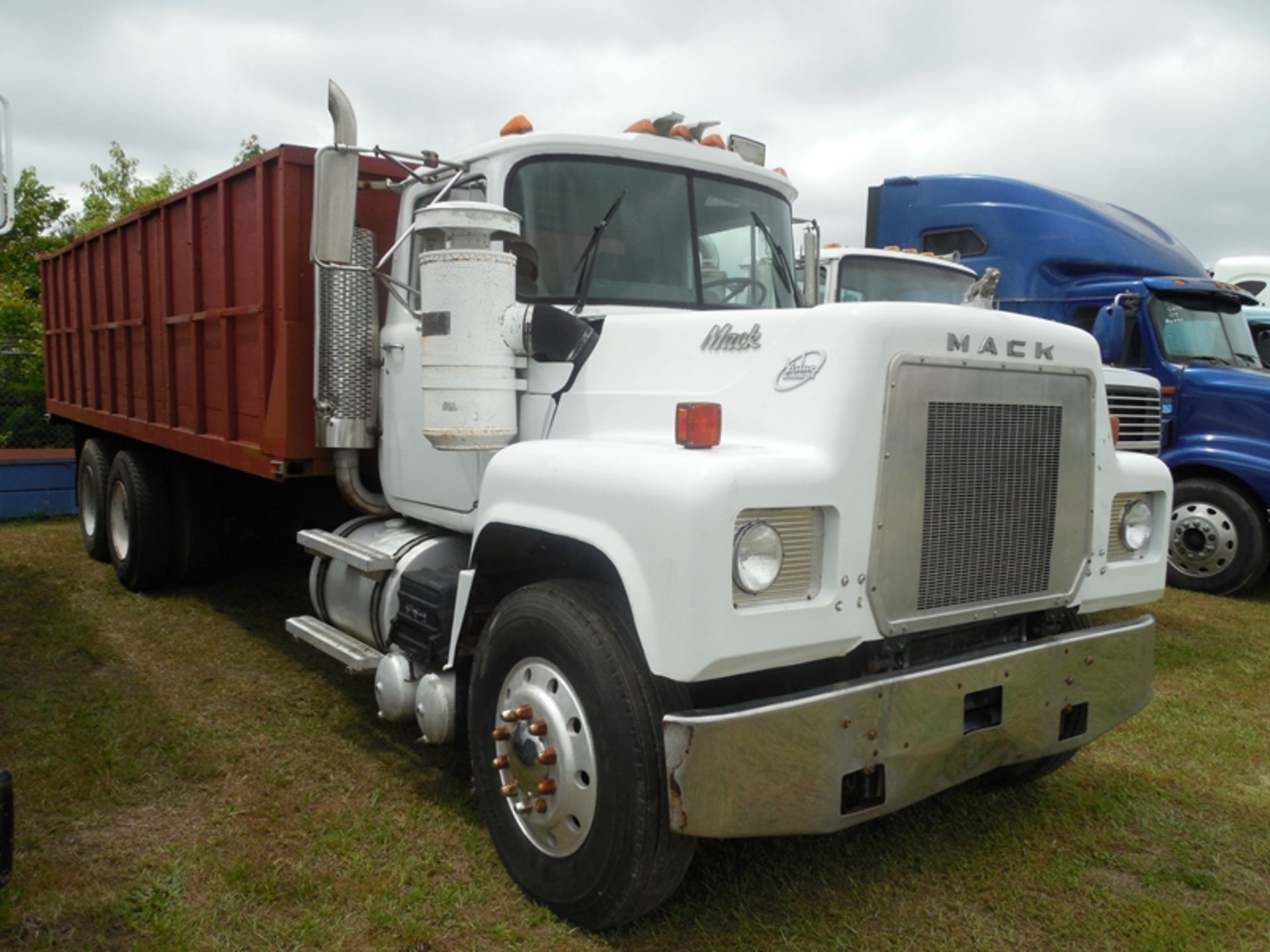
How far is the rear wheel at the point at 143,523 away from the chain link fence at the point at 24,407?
709 centimetres

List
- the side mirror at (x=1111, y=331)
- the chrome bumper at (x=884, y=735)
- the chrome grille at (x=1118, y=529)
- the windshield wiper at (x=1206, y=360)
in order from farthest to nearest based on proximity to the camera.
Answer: the windshield wiper at (x=1206, y=360) → the side mirror at (x=1111, y=331) → the chrome grille at (x=1118, y=529) → the chrome bumper at (x=884, y=735)

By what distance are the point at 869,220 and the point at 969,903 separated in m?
7.72

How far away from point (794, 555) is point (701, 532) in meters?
0.34

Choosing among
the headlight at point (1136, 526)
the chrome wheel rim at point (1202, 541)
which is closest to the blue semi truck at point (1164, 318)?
the chrome wheel rim at point (1202, 541)

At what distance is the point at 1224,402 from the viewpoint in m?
8.02

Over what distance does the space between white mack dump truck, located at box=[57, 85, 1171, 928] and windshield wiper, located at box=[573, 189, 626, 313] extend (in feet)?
0.04

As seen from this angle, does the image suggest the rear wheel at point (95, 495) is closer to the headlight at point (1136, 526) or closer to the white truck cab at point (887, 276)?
the white truck cab at point (887, 276)

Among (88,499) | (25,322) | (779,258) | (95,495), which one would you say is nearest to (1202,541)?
(779,258)

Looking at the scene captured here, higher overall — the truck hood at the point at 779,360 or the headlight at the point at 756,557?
the truck hood at the point at 779,360

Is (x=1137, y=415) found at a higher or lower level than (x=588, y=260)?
lower

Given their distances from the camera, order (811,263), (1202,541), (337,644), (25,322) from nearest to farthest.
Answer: (337,644)
(811,263)
(1202,541)
(25,322)

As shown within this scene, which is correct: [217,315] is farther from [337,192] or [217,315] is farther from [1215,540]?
[1215,540]

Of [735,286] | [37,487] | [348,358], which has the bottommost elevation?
[37,487]

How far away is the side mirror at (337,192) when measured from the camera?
3807mm
